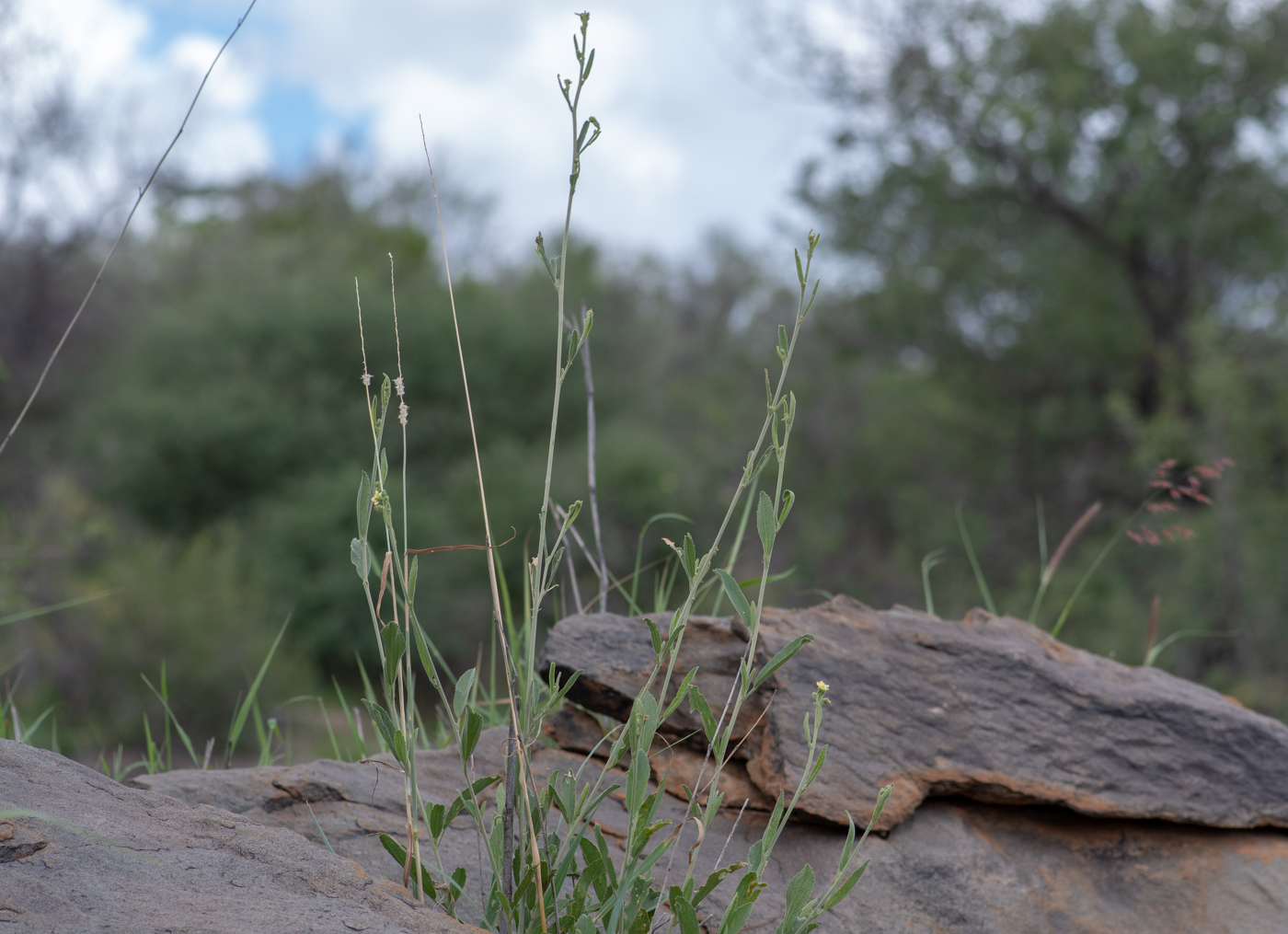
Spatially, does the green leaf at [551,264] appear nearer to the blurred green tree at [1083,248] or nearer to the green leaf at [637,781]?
the green leaf at [637,781]

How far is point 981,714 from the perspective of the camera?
2.03 meters

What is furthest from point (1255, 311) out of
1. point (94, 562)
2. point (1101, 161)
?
point (94, 562)

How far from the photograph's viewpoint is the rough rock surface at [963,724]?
Answer: 75.3 inches

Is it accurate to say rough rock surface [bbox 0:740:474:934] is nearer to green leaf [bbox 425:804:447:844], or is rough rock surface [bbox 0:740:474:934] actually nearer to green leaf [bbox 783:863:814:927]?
green leaf [bbox 425:804:447:844]

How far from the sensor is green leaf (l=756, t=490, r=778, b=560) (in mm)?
1282

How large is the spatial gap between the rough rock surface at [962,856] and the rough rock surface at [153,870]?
0.95 ft

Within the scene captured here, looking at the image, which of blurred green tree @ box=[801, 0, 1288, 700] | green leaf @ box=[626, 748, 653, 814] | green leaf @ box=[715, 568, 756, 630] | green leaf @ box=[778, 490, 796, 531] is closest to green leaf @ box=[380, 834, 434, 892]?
green leaf @ box=[626, 748, 653, 814]

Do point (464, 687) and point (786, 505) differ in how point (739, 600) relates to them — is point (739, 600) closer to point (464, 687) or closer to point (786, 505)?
A: point (786, 505)

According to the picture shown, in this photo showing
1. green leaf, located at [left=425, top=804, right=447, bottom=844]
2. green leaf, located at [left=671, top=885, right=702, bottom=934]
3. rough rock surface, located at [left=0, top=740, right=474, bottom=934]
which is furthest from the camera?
green leaf, located at [left=425, top=804, right=447, bottom=844]

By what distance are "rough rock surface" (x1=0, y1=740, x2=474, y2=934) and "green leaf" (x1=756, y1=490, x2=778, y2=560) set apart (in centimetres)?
60

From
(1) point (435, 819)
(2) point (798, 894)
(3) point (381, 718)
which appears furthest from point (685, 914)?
(3) point (381, 718)

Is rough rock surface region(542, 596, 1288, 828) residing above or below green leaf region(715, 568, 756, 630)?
below

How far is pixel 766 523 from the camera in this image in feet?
4.32

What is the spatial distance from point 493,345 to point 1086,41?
11335 millimetres
